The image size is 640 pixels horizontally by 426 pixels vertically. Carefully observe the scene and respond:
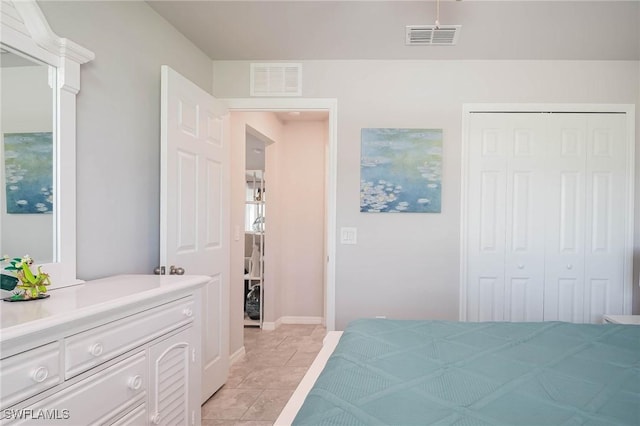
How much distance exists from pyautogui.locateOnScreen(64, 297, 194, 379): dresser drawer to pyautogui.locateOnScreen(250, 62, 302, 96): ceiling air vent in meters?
1.95

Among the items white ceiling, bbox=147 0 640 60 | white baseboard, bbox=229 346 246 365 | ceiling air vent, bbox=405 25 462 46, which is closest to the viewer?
white ceiling, bbox=147 0 640 60

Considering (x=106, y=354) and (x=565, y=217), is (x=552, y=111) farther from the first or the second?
(x=106, y=354)

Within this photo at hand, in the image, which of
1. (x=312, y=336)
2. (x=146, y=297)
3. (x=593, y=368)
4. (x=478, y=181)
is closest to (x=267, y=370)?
(x=312, y=336)

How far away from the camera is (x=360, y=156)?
316 centimetres

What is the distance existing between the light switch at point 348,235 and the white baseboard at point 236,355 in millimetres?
1467

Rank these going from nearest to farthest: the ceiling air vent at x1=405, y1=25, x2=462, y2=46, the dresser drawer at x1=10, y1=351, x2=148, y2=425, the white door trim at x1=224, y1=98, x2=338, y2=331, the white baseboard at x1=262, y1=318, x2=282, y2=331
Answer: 1. the dresser drawer at x1=10, y1=351, x2=148, y2=425
2. the ceiling air vent at x1=405, y1=25, x2=462, y2=46
3. the white door trim at x1=224, y1=98, x2=338, y2=331
4. the white baseboard at x1=262, y1=318, x2=282, y2=331

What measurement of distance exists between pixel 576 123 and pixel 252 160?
11.5 ft

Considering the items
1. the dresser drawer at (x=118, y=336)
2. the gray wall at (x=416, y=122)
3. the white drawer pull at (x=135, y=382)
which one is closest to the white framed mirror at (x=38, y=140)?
the dresser drawer at (x=118, y=336)

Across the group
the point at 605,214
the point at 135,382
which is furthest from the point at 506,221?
the point at 135,382

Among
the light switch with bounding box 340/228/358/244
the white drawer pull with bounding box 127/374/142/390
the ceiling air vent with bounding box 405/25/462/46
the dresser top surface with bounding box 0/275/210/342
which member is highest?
the ceiling air vent with bounding box 405/25/462/46

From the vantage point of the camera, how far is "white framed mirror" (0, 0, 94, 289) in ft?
4.83

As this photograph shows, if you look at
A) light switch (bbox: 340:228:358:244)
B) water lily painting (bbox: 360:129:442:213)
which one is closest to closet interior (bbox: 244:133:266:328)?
light switch (bbox: 340:228:358:244)

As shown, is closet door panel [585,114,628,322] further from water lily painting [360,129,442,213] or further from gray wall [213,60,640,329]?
water lily painting [360,129,442,213]

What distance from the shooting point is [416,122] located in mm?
3145
